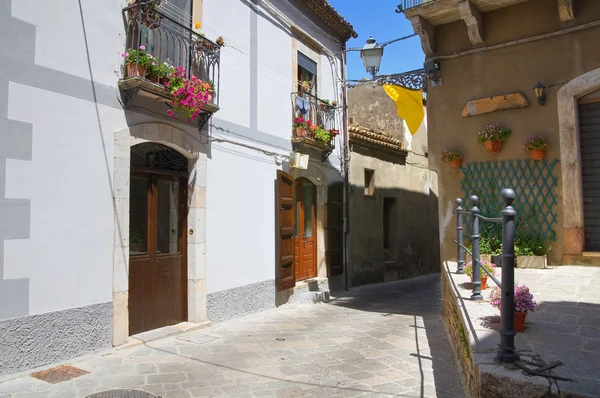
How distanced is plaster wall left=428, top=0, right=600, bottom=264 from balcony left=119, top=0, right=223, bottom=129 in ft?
13.9

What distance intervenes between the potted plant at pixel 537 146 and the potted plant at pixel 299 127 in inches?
170

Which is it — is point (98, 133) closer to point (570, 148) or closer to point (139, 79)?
point (139, 79)

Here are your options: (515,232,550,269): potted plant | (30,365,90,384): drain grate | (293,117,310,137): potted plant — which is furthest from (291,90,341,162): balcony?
(30,365,90,384): drain grate

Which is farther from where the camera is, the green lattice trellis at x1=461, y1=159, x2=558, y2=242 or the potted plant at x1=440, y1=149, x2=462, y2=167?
the potted plant at x1=440, y1=149, x2=462, y2=167

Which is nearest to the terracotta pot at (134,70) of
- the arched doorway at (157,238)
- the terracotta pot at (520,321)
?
the arched doorway at (157,238)

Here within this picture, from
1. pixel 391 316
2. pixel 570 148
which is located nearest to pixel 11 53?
pixel 391 316

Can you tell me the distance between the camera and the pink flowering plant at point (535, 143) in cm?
735

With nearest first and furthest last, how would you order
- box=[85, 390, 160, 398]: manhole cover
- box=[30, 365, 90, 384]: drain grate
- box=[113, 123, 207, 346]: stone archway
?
box=[85, 390, 160, 398]: manhole cover, box=[30, 365, 90, 384]: drain grate, box=[113, 123, 207, 346]: stone archway

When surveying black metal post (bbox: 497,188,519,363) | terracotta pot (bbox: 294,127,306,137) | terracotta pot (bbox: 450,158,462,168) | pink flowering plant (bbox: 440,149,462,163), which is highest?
terracotta pot (bbox: 294,127,306,137)

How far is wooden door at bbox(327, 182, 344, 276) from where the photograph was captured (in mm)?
11211

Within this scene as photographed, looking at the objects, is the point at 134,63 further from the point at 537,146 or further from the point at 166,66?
the point at 537,146

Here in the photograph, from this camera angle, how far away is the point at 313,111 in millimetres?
10508

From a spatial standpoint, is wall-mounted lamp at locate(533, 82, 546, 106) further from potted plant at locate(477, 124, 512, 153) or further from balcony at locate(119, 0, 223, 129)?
balcony at locate(119, 0, 223, 129)

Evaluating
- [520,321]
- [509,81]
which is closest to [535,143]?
[509,81]
